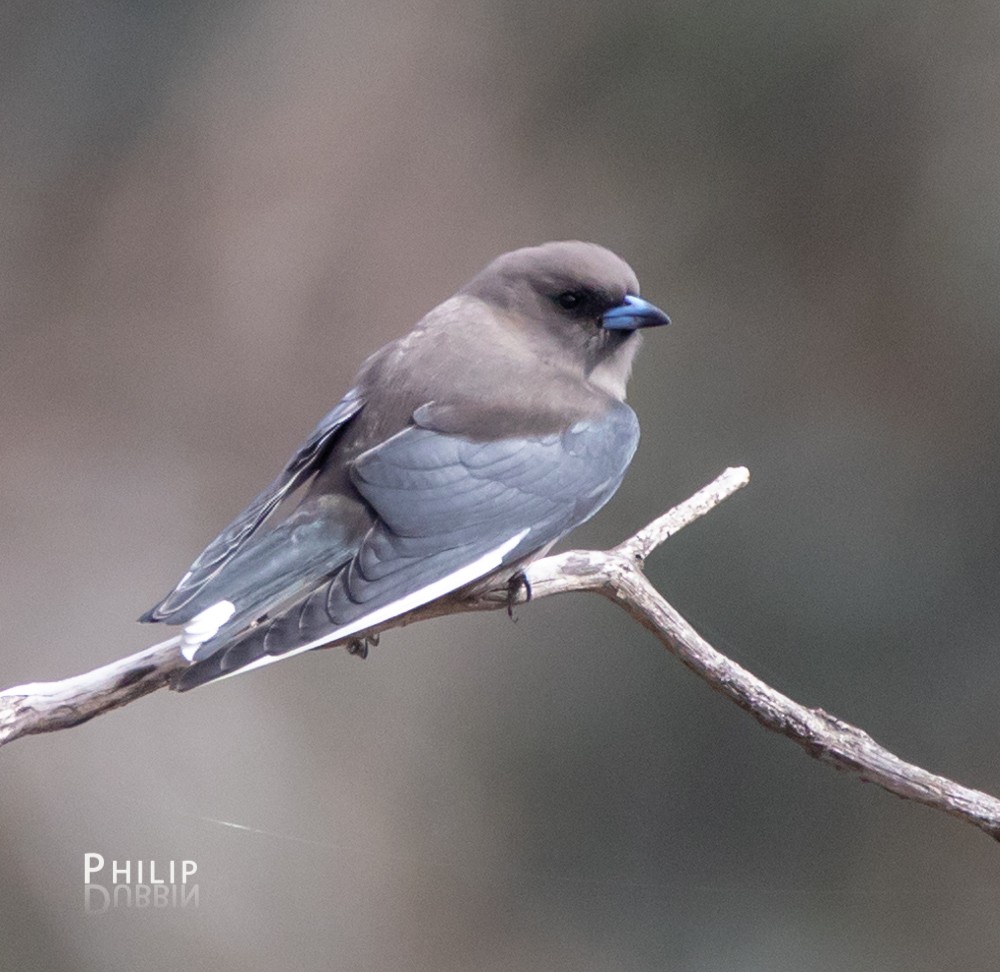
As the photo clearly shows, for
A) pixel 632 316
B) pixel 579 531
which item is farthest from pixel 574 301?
pixel 579 531

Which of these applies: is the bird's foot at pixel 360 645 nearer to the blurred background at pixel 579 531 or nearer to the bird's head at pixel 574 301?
the bird's head at pixel 574 301

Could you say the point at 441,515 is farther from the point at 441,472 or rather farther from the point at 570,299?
the point at 570,299

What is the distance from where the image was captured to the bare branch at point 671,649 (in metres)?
2.07

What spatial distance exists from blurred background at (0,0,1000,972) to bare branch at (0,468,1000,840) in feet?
4.56

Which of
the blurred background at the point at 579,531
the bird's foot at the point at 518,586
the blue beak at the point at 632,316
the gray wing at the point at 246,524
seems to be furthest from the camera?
the blurred background at the point at 579,531

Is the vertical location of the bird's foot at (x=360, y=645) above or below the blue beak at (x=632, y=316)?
below

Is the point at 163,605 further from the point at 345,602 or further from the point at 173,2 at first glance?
the point at 173,2

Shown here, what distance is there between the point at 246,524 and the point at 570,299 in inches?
32.9

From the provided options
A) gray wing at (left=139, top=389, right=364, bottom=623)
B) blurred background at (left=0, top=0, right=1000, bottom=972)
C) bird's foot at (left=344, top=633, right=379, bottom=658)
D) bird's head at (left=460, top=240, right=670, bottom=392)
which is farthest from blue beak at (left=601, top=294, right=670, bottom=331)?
blurred background at (left=0, top=0, right=1000, bottom=972)

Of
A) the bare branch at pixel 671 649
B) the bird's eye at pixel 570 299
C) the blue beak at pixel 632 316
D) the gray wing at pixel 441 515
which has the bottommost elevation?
the bare branch at pixel 671 649

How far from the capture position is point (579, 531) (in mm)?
4125

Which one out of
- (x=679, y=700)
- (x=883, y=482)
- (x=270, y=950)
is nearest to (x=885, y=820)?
(x=679, y=700)

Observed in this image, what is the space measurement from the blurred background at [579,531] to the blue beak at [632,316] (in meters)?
1.32

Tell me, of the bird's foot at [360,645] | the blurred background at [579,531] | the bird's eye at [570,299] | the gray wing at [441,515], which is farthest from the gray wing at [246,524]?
the blurred background at [579,531]
